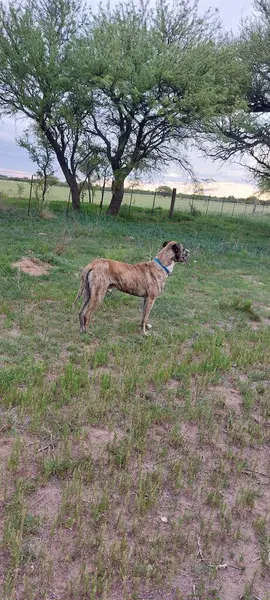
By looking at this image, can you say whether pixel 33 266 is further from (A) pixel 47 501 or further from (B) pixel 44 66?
(B) pixel 44 66

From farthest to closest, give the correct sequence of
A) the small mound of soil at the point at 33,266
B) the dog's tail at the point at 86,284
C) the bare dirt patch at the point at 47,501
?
the small mound of soil at the point at 33,266 < the dog's tail at the point at 86,284 < the bare dirt patch at the point at 47,501

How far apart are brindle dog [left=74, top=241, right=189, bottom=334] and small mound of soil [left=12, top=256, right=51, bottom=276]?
2.84m

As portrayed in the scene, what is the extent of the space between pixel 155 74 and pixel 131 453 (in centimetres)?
1656

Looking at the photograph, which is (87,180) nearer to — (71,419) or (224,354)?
(224,354)

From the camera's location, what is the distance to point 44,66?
17484mm

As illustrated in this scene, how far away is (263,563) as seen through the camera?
8.30 ft

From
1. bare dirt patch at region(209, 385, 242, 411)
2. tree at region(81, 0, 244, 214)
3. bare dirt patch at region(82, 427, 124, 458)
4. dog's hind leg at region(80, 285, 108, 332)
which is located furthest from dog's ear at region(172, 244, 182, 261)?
tree at region(81, 0, 244, 214)

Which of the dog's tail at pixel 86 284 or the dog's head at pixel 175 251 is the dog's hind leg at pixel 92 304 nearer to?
the dog's tail at pixel 86 284

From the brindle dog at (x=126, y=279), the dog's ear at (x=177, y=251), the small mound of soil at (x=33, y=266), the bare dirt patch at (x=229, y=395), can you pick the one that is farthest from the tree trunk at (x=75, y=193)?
the bare dirt patch at (x=229, y=395)

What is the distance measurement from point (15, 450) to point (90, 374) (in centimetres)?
163

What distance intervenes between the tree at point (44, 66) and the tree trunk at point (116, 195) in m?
2.98

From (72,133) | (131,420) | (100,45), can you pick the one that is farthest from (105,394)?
(72,133)

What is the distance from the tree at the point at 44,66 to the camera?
17.4 metres

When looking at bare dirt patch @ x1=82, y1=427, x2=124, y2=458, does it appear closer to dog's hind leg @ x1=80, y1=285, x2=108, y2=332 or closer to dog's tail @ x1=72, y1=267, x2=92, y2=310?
dog's hind leg @ x1=80, y1=285, x2=108, y2=332
